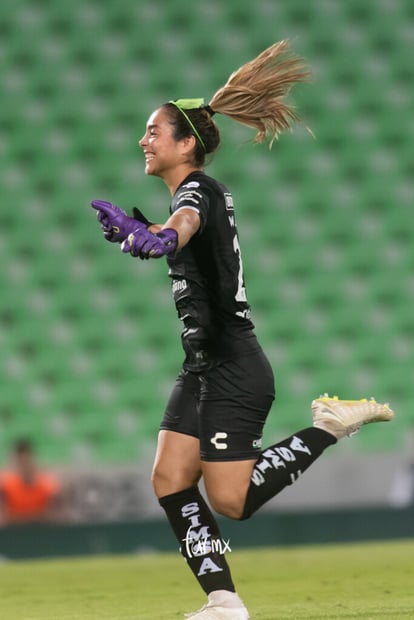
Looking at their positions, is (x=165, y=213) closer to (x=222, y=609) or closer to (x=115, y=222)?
(x=222, y=609)

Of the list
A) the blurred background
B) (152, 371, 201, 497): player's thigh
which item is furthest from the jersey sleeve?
the blurred background

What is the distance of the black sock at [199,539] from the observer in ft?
12.1

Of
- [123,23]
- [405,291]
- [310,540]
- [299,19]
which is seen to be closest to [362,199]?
[405,291]

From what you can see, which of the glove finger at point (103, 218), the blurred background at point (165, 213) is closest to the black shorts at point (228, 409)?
the glove finger at point (103, 218)

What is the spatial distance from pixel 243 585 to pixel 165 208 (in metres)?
4.69

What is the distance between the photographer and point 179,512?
12.4 feet

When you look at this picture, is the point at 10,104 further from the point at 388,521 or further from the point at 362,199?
the point at 388,521

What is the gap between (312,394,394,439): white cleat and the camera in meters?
3.88

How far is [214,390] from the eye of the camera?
12.1 feet

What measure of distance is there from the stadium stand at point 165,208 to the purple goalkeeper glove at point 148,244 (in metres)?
5.74

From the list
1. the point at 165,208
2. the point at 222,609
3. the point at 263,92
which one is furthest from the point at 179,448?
the point at 165,208

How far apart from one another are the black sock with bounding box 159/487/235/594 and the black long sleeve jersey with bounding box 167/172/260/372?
410 millimetres

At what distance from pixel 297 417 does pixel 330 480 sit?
2.12ft

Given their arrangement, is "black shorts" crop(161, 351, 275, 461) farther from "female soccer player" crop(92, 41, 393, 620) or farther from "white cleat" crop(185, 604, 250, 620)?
"white cleat" crop(185, 604, 250, 620)
